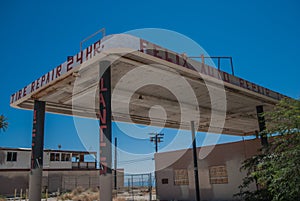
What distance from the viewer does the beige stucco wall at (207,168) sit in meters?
20.1

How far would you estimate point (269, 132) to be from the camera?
895cm

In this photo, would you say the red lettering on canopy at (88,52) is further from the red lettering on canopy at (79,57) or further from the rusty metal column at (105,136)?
the rusty metal column at (105,136)

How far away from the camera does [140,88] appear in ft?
44.4

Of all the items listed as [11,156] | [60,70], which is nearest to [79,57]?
[60,70]

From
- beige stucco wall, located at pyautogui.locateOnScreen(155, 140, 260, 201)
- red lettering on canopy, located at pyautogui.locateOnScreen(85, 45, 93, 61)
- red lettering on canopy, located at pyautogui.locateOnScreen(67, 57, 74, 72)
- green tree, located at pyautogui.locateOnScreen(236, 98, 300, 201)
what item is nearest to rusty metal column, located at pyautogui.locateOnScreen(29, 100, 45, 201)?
red lettering on canopy, located at pyautogui.locateOnScreen(67, 57, 74, 72)

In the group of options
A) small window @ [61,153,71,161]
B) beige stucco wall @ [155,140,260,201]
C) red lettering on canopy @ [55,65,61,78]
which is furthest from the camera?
small window @ [61,153,71,161]

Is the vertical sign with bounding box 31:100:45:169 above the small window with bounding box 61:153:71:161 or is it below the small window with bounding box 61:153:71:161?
below

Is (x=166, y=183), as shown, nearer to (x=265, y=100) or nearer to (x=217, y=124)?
(x=217, y=124)

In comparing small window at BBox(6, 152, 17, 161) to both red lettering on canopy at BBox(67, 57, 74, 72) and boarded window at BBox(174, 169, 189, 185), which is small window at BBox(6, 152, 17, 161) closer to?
boarded window at BBox(174, 169, 189, 185)

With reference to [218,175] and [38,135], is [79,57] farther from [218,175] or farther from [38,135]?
[218,175]

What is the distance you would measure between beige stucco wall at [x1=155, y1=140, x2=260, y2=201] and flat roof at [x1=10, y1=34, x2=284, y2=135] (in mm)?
2217

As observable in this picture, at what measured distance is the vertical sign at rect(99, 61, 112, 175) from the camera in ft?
30.0

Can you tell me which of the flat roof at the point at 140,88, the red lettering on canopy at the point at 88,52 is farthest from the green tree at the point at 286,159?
the red lettering on canopy at the point at 88,52

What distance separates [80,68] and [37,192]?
5.38m
